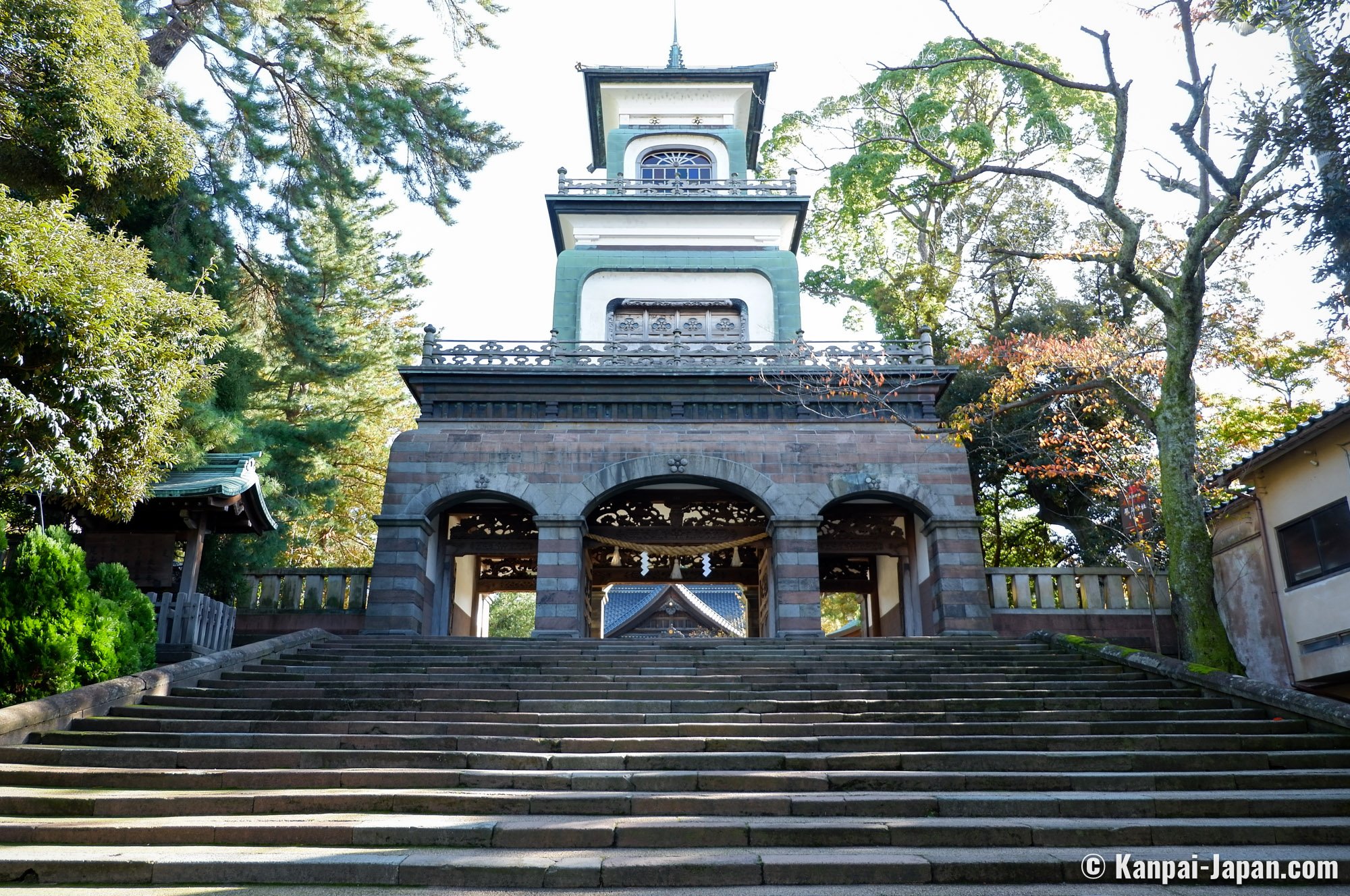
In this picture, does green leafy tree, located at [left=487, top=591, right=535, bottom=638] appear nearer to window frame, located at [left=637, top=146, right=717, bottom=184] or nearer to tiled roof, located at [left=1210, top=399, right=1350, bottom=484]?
window frame, located at [left=637, top=146, right=717, bottom=184]

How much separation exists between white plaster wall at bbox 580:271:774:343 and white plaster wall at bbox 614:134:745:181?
3.66m

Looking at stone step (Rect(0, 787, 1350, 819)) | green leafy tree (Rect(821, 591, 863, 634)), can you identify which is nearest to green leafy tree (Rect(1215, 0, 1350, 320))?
stone step (Rect(0, 787, 1350, 819))

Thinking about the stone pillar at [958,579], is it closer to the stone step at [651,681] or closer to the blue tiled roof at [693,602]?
the stone step at [651,681]

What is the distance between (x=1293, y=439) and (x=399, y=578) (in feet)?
47.1

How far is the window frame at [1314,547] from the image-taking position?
12.8 metres

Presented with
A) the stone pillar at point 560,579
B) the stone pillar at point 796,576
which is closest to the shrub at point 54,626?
the stone pillar at point 560,579

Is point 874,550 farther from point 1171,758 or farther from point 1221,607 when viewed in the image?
point 1171,758

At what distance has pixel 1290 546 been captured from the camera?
46.5 ft

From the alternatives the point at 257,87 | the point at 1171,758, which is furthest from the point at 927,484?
the point at 257,87

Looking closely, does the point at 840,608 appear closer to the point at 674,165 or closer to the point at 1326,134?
the point at 674,165

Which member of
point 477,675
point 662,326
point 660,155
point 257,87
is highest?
point 660,155

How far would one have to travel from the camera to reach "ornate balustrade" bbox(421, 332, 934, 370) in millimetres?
17984

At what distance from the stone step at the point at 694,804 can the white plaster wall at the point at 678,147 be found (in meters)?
19.1

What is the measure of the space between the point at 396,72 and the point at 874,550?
44.3 ft
